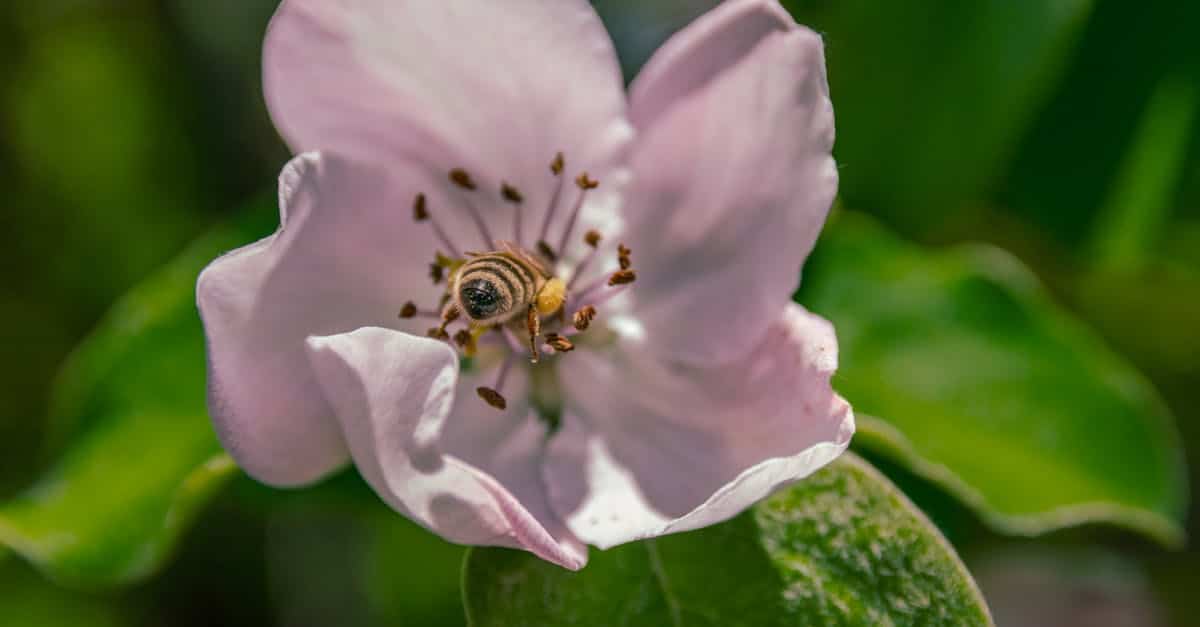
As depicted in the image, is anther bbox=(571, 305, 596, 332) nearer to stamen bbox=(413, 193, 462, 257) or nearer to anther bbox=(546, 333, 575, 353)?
anther bbox=(546, 333, 575, 353)

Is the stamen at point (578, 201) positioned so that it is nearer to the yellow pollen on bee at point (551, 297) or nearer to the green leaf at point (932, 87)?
the yellow pollen on bee at point (551, 297)

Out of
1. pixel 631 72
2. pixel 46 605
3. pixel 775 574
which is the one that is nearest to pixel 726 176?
pixel 775 574

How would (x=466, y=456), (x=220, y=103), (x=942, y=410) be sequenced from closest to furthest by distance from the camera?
(x=466, y=456)
(x=942, y=410)
(x=220, y=103)

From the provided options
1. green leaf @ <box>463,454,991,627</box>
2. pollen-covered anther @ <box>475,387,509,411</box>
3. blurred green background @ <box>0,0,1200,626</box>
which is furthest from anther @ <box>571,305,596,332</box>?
blurred green background @ <box>0,0,1200,626</box>

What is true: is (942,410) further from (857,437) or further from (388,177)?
Answer: (388,177)

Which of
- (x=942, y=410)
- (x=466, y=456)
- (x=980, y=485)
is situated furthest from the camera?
(x=942, y=410)

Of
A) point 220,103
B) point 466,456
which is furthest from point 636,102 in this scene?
point 220,103

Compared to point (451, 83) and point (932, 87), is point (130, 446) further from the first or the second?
point (932, 87)
